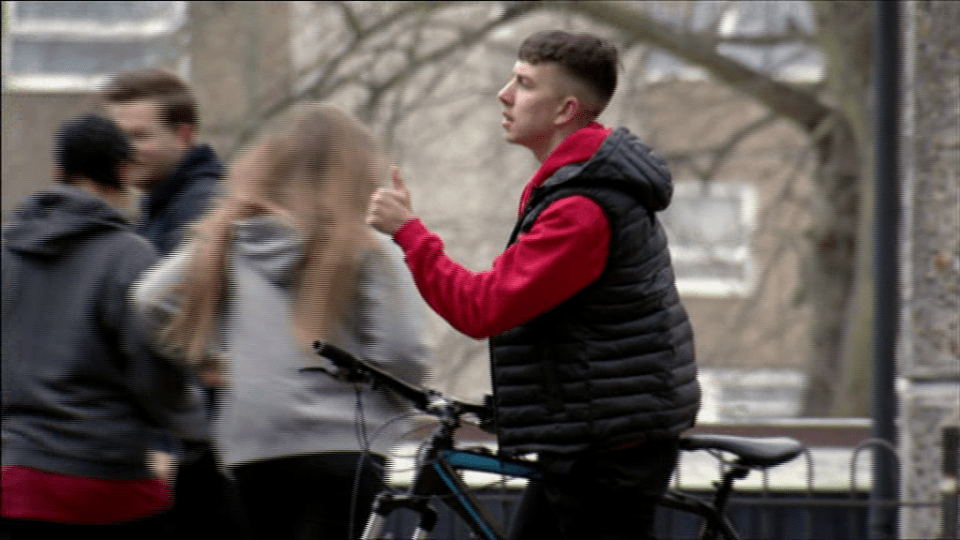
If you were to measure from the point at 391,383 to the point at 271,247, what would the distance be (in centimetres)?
38

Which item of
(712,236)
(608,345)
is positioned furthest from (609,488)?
(712,236)

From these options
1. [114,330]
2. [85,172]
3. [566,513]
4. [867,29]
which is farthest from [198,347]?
[867,29]

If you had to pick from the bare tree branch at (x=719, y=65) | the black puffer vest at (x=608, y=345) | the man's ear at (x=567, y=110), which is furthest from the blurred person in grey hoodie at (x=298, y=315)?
the bare tree branch at (x=719, y=65)

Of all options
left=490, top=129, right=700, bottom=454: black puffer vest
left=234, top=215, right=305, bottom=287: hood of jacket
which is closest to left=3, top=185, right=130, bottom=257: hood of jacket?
left=234, top=215, right=305, bottom=287: hood of jacket

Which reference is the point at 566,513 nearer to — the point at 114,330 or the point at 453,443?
the point at 453,443

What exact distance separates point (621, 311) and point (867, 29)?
17.3ft

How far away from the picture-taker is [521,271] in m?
2.69

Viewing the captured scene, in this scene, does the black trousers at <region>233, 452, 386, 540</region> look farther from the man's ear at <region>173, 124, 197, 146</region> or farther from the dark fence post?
the dark fence post

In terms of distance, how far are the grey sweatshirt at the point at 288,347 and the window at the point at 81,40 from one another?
3979mm

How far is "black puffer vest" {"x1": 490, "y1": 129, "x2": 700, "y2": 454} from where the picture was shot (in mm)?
2725

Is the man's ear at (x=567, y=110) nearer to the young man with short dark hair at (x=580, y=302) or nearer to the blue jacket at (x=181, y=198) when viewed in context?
the young man with short dark hair at (x=580, y=302)

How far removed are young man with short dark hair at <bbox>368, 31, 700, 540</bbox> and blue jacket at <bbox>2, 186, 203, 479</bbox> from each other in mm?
655

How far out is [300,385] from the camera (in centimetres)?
302

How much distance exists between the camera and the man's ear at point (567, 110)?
284 cm
